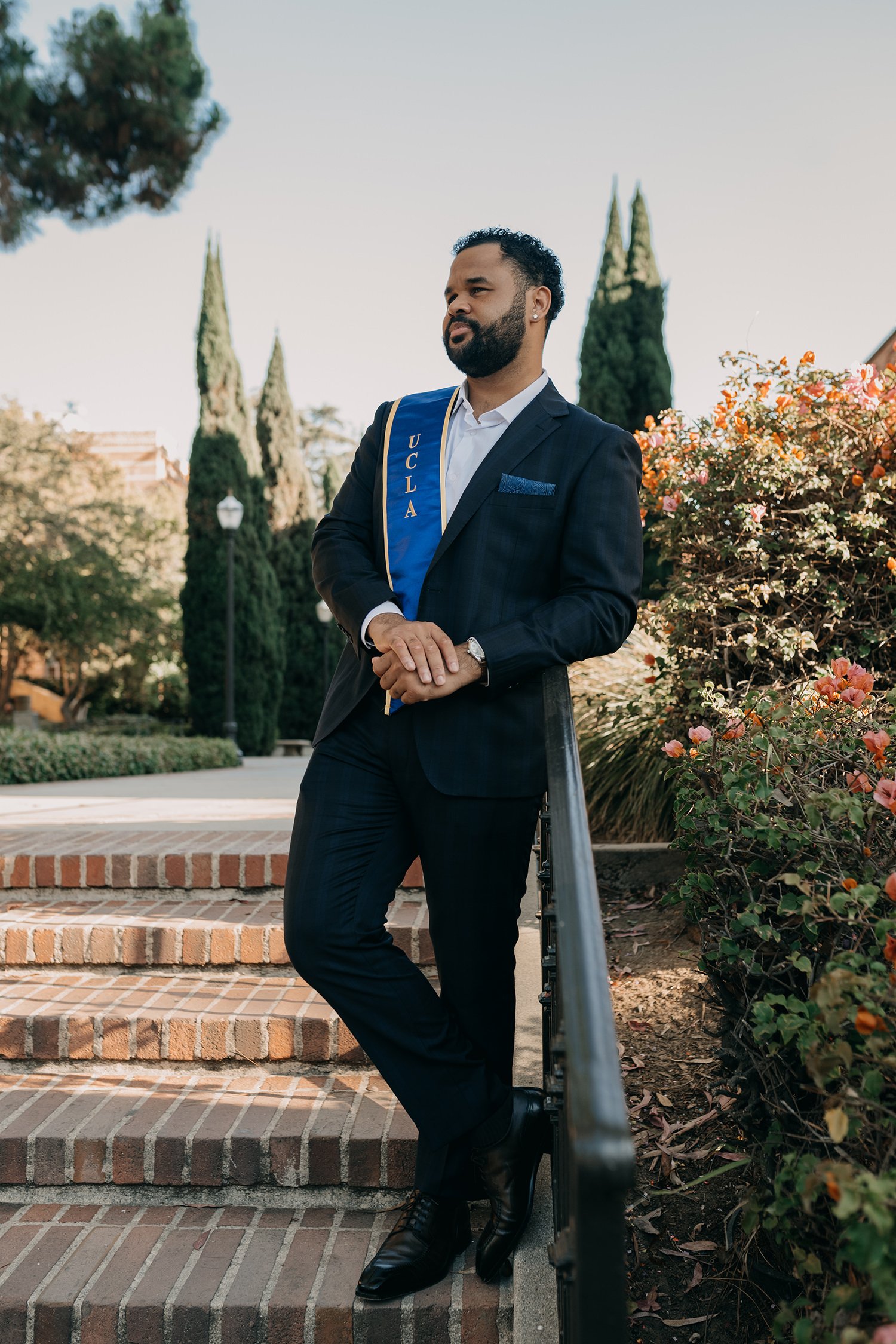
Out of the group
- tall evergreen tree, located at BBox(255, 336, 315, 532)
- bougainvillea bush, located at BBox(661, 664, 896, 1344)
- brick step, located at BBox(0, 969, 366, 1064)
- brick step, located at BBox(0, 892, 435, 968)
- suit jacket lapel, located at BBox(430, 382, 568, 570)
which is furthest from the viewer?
tall evergreen tree, located at BBox(255, 336, 315, 532)

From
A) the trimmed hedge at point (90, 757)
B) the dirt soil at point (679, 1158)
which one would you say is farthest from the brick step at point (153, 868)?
the trimmed hedge at point (90, 757)

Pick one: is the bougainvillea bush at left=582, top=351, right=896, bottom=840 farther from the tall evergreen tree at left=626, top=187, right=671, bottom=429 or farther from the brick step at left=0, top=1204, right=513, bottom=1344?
the tall evergreen tree at left=626, top=187, right=671, bottom=429

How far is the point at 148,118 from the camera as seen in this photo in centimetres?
777

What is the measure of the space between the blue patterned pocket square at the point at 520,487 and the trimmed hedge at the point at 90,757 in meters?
7.95

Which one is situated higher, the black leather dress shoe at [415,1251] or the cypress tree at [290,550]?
the cypress tree at [290,550]

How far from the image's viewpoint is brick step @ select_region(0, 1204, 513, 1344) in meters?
1.67

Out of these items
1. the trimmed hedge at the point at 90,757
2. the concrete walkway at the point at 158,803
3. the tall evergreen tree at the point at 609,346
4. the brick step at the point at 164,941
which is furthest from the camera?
the tall evergreen tree at the point at 609,346

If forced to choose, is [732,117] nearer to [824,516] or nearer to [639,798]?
[824,516]

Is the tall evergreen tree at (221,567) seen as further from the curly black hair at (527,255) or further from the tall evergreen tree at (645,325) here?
the curly black hair at (527,255)

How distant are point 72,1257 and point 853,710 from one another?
1965mm

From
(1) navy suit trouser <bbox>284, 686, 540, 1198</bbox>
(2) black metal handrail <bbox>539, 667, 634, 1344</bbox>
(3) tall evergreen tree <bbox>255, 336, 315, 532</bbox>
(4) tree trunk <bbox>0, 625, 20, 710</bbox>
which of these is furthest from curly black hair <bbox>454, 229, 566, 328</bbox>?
(3) tall evergreen tree <bbox>255, 336, 315, 532</bbox>

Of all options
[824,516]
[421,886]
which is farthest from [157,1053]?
[824,516]

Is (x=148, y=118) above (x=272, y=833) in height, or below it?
above

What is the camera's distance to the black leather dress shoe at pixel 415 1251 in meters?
1.66
